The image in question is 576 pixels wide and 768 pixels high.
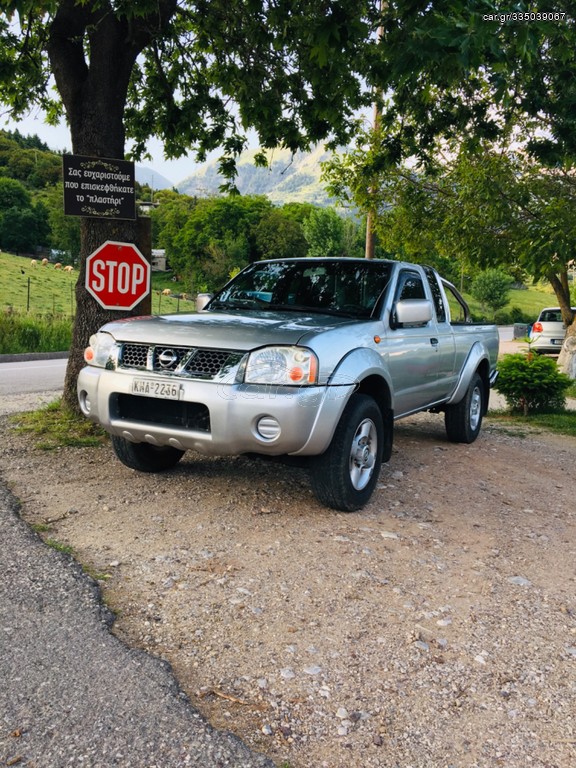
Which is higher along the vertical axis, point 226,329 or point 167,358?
point 226,329

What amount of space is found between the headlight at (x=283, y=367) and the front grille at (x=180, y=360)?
140mm

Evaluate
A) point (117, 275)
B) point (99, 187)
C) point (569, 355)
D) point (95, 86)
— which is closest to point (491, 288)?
point (569, 355)

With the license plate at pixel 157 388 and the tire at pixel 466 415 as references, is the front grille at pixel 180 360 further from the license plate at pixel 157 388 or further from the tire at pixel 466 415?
the tire at pixel 466 415

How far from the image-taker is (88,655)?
2.91m

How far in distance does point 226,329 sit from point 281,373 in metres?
0.58

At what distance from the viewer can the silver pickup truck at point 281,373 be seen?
436 centimetres

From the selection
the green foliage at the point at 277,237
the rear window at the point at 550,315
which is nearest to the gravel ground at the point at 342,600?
the rear window at the point at 550,315

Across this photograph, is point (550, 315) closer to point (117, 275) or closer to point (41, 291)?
point (117, 275)

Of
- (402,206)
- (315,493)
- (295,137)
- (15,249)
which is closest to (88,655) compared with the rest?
(315,493)

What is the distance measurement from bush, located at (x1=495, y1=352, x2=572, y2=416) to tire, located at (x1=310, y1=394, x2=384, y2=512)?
6.40 meters

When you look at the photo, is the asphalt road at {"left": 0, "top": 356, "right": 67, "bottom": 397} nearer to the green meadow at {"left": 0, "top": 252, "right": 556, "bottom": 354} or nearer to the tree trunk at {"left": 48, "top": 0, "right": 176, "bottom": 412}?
the green meadow at {"left": 0, "top": 252, "right": 556, "bottom": 354}

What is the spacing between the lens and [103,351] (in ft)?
16.6

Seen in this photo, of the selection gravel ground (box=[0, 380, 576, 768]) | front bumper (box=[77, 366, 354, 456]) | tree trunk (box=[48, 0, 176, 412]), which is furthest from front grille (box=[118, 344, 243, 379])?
tree trunk (box=[48, 0, 176, 412])

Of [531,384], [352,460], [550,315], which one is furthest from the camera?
[550,315]
